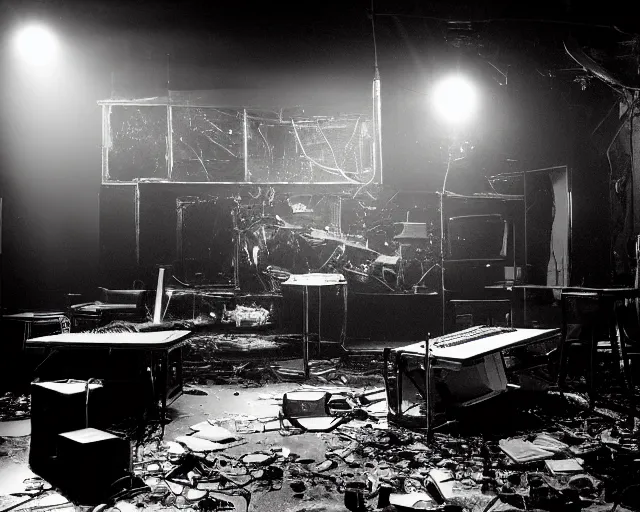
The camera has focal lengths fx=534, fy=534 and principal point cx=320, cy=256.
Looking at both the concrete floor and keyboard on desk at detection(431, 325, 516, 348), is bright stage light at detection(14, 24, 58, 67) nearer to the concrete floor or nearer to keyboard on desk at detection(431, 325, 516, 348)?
the concrete floor

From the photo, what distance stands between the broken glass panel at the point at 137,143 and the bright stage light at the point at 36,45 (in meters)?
1.02

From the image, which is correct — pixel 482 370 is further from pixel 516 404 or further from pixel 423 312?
pixel 423 312

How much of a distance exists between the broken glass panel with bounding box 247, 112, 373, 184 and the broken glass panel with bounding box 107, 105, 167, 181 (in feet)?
3.99

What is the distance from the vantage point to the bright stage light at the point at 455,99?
25.0 feet

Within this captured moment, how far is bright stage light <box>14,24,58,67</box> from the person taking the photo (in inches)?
270

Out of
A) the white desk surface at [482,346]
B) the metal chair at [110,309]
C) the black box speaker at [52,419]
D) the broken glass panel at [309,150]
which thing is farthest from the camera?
the broken glass panel at [309,150]

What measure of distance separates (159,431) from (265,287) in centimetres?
350

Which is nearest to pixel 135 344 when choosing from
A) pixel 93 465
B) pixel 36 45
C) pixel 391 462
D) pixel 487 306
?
pixel 93 465

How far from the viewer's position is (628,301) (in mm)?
6621

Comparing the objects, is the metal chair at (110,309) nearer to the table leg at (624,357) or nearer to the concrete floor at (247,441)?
the concrete floor at (247,441)

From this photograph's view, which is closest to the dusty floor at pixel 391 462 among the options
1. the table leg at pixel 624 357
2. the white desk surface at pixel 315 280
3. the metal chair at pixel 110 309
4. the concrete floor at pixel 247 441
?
the concrete floor at pixel 247 441

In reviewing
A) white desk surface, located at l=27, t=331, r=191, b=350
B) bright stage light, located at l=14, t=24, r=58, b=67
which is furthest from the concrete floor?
bright stage light, located at l=14, t=24, r=58, b=67

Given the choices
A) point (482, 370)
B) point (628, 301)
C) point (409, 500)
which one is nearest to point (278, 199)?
point (482, 370)

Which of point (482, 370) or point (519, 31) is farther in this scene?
point (519, 31)
